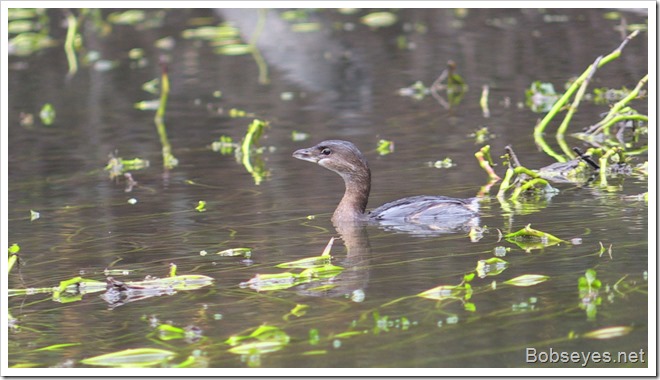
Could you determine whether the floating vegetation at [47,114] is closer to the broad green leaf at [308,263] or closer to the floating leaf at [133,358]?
the broad green leaf at [308,263]

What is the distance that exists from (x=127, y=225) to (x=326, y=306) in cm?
332

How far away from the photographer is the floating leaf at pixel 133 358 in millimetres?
6824

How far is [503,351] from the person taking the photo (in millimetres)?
6645

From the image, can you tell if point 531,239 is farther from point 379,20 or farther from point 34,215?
point 379,20

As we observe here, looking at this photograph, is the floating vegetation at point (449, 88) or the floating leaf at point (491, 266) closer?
Answer: the floating leaf at point (491, 266)

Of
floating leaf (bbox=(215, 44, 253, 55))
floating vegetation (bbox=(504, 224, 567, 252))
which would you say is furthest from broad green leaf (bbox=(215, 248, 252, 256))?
floating leaf (bbox=(215, 44, 253, 55))

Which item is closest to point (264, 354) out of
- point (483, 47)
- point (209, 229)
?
point (209, 229)

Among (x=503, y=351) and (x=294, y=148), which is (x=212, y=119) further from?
(x=503, y=351)

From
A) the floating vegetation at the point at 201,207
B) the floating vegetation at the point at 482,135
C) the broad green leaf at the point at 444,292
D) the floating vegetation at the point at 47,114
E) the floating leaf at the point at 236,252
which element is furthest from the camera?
the floating vegetation at the point at 47,114

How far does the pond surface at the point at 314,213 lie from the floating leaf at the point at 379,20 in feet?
7.15

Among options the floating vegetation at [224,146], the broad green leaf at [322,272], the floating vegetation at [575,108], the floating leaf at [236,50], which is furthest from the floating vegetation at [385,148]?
the floating leaf at [236,50]

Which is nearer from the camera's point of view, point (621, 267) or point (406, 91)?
point (621, 267)

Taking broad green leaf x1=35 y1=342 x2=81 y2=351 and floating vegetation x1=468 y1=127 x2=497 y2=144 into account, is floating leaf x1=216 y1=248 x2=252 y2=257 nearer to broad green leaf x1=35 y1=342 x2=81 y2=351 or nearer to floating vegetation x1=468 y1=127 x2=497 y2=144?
broad green leaf x1=35 y1=342 x2=81 y2=351

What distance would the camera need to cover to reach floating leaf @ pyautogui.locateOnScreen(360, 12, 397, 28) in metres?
24.1
